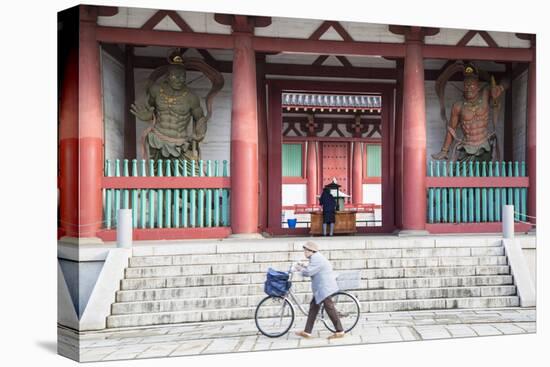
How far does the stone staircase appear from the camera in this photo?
10.2 m

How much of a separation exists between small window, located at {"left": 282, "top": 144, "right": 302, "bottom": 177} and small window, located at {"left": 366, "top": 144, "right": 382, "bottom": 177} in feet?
7.19

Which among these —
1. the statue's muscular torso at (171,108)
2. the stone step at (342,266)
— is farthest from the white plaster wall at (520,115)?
the statue's muscular torso at (171,108)

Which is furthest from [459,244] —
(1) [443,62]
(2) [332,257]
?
(1) [443,62]

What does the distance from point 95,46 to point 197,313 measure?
407 cm

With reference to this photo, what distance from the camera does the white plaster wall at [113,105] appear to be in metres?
11.4

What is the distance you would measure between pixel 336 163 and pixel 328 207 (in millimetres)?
10781

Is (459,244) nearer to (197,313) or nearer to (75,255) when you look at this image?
(197,313)

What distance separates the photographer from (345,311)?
10281 mm

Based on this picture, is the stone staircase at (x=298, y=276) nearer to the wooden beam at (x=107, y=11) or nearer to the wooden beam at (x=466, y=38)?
the wooden beam at (x=466, y=38)

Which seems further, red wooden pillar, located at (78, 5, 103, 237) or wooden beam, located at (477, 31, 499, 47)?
wooden beam, located at (477, 31, 499, 47)

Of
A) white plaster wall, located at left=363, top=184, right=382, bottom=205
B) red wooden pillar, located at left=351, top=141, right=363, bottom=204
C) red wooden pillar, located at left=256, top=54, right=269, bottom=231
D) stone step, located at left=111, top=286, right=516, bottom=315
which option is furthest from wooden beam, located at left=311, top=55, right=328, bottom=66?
white plaster wall, located at left=363, top=184, right=382, bottom=205

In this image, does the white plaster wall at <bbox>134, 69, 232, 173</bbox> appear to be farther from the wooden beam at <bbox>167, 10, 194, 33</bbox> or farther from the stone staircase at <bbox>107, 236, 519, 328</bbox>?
the stone staircase at <bbox>107, 236, 519, 328</bbox>

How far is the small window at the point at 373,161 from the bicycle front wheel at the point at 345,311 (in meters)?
13.4

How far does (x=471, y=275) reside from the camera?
37.2ft
